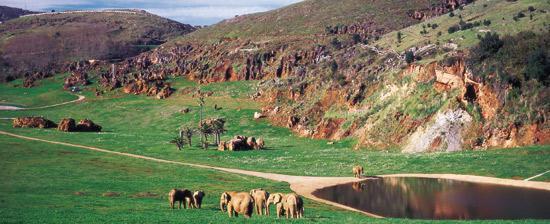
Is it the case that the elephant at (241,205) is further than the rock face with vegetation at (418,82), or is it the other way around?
the rock face with vegetation at (418,82)

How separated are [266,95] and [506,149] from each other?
81665 millimetres

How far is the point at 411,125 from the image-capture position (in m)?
96.3

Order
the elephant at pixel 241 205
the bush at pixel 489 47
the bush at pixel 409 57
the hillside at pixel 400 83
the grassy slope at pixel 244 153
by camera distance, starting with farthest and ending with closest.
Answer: the bush at pixel 409 57, the bush at pixel 489 47, the hillside at pixel 400 83, the grassy slope at pixel 244 153, the elephant at pixel 241 205

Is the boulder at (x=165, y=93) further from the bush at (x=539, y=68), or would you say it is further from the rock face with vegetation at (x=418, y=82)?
the bush at (x=539, y=68)

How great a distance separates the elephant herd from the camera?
1639 inches

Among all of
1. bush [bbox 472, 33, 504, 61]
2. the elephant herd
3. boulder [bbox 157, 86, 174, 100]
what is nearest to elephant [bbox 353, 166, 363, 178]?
the elephant herd

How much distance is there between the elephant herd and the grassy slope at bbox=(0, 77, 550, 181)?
1222 inches

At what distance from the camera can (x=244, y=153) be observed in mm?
99750

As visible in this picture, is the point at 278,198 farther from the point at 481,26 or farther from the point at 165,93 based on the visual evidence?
the point at 165,93

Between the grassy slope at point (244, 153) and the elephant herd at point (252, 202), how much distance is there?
31.0 metres

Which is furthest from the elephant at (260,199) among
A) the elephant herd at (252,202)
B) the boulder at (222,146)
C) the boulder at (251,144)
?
the boulder at (251,144)

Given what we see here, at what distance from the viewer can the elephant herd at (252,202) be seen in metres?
41.6

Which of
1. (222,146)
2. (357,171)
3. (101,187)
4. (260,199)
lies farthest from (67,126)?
(260,199)

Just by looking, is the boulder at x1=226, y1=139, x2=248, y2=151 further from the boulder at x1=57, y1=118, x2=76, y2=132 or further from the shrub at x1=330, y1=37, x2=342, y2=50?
the shrub at x1=330, y1=37, x2=342, y2=50
